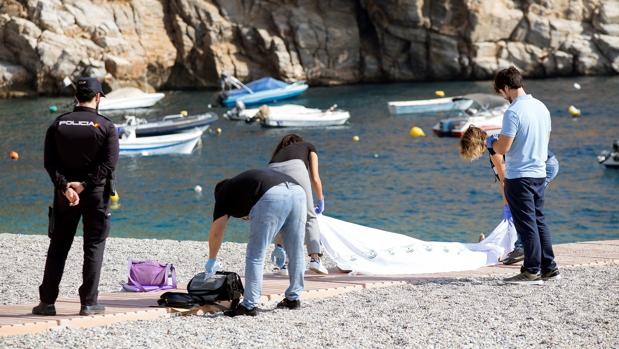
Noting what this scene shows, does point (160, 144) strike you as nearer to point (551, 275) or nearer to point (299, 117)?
point (299, 117)

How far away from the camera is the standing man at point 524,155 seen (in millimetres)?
10781

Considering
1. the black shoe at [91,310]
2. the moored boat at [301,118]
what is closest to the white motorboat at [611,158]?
the moored boat at [301,118]

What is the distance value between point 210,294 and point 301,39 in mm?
55469

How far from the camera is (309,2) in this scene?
2594 inches

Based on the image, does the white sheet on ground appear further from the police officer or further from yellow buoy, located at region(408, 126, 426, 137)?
yellow buoy, located at region(408, 126, 426, 137)

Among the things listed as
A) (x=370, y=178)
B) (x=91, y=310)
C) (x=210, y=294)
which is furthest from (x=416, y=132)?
(x=91, y=310)

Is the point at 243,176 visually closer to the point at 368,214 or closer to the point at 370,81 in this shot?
the point at 368,214

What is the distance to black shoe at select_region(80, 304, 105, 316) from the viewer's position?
31.0ft

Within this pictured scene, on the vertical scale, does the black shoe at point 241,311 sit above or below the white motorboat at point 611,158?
above

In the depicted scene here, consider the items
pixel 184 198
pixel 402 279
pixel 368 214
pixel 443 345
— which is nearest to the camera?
pixel 443 345

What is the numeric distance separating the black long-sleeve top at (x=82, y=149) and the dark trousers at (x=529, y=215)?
4.18m

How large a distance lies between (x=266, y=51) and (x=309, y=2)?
14.2 ft

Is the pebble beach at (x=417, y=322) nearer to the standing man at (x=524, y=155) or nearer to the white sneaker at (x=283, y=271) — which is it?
the standing man at (x=524, y=155)

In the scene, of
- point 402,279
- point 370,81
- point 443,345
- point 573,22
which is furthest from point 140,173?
point 573,22
